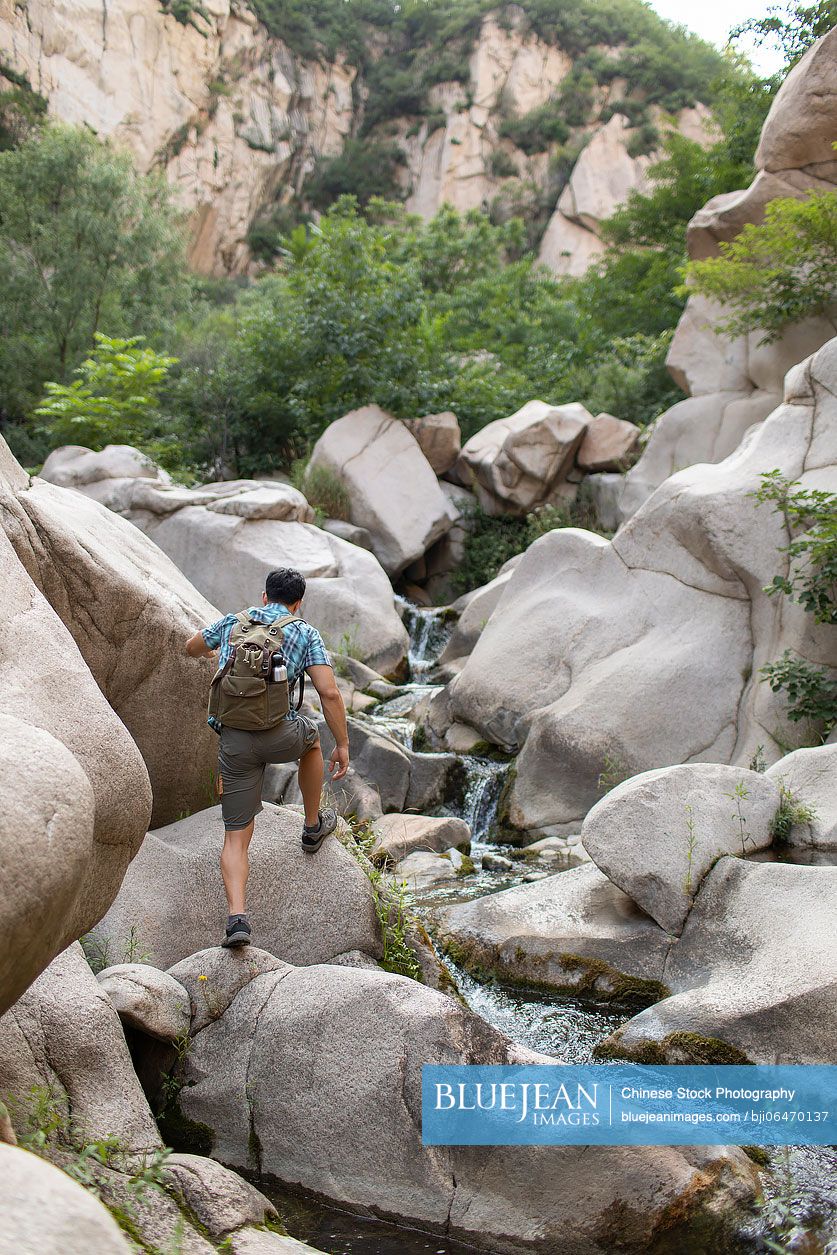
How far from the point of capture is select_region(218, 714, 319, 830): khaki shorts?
5.41 meters

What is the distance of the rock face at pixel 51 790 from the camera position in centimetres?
304

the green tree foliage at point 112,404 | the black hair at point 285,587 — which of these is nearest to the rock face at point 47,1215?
the black hair at point 285,587

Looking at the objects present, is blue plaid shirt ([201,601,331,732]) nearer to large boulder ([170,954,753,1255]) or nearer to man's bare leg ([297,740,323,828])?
man's bare leg ([297,740,323,828])

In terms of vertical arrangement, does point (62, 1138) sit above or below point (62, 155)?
below

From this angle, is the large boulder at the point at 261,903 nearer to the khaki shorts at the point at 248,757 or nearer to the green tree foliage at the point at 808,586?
the khaki shorts at the point at 248,757

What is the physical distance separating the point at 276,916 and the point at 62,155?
1885cm

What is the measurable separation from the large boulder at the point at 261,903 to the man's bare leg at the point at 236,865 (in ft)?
1.13

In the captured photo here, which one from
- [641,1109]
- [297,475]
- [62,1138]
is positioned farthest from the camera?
[297,475]

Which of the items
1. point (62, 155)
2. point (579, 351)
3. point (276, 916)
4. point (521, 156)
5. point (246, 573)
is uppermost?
point (521, 156)

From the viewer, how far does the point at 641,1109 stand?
4.45 meters

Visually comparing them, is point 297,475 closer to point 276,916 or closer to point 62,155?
point 62,155

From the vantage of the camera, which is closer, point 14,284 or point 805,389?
point 805,389

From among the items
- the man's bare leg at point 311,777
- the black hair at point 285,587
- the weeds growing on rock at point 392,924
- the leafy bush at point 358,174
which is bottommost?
the weeds growing on rock at point 392,924

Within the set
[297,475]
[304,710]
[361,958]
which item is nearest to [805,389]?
[304,710]
